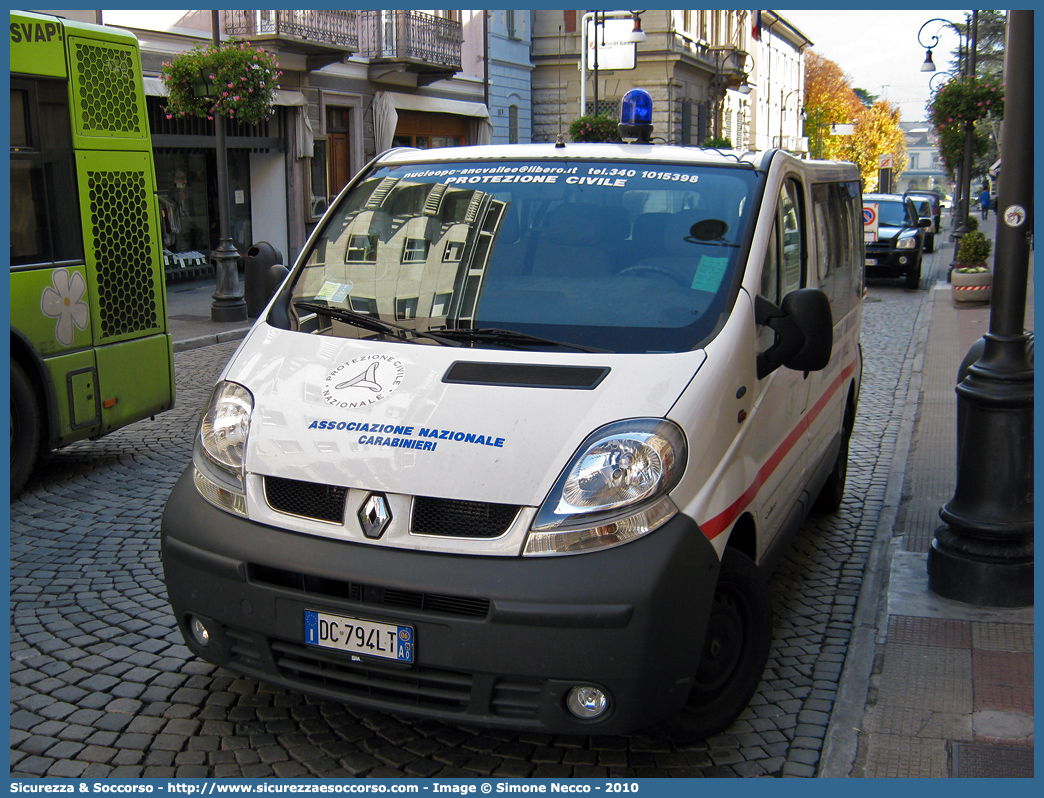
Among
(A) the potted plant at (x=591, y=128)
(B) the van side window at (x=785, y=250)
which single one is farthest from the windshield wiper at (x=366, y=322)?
(A) the potted plant at (x=591, y=128)

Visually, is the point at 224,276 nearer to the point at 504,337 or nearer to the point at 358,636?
the point at 504,337

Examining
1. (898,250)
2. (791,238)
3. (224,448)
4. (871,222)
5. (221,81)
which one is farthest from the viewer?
(898,250)

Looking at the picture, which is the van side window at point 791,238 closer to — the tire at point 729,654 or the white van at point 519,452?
the white van at point 519,452

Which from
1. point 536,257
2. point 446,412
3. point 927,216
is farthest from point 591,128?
point 446,412

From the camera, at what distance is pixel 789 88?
76.4 metres

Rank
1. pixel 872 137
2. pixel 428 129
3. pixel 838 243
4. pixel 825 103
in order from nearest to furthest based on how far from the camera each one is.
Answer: pixel 838 243 → pixel 428 129 → pixel 825 103 → pixel 872 137

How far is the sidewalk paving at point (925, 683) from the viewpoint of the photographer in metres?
3.55

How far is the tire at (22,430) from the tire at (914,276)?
19217 mm

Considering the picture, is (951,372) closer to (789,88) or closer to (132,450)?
(132,450)

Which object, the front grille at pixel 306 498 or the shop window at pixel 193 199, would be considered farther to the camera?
the shop window at pixel 193 199

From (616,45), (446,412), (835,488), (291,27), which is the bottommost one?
(835,488)

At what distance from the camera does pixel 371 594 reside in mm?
3232

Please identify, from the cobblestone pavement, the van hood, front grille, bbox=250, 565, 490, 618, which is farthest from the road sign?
front grille, bbox=250, 565, 490, 618

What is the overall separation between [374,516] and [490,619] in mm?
479
